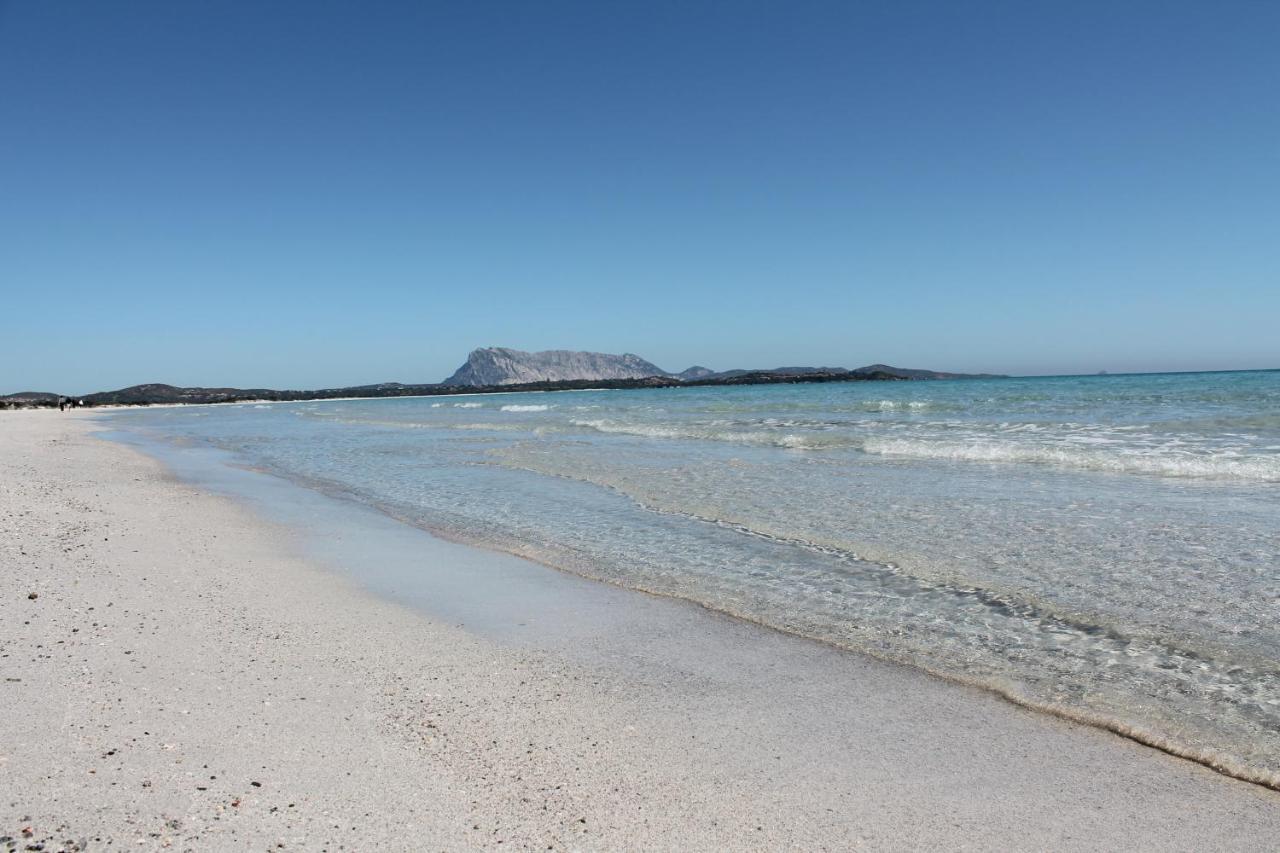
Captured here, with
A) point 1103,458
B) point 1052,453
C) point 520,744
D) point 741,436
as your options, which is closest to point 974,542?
point 520,744

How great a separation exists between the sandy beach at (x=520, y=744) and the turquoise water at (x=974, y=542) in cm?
58

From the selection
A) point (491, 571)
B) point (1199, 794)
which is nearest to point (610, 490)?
point (491, 571)

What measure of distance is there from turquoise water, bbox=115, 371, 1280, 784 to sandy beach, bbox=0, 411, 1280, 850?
580mm

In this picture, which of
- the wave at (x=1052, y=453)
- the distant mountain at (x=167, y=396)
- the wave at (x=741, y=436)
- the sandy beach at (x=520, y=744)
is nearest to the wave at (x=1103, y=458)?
the wave at (x=1052, y=453)

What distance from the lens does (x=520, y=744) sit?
3.40 m

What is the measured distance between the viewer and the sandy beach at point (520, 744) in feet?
8.94

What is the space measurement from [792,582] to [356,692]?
3800mm

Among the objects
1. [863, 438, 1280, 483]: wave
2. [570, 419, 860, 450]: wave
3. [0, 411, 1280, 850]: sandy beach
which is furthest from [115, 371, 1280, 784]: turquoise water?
[0, 411, 1280, 850]: sandy beach

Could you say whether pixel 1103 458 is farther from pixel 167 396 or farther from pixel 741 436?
pixel 167 396

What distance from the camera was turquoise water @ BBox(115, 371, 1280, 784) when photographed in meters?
4.34

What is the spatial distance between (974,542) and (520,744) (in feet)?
19.9

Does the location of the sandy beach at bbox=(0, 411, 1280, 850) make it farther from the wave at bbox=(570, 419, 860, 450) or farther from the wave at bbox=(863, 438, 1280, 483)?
the wave at bbox=(570, 419, 860, 450)

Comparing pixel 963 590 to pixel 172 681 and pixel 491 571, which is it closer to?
pixel 491 571

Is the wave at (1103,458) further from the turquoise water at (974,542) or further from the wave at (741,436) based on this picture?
the wave at (741,436)
